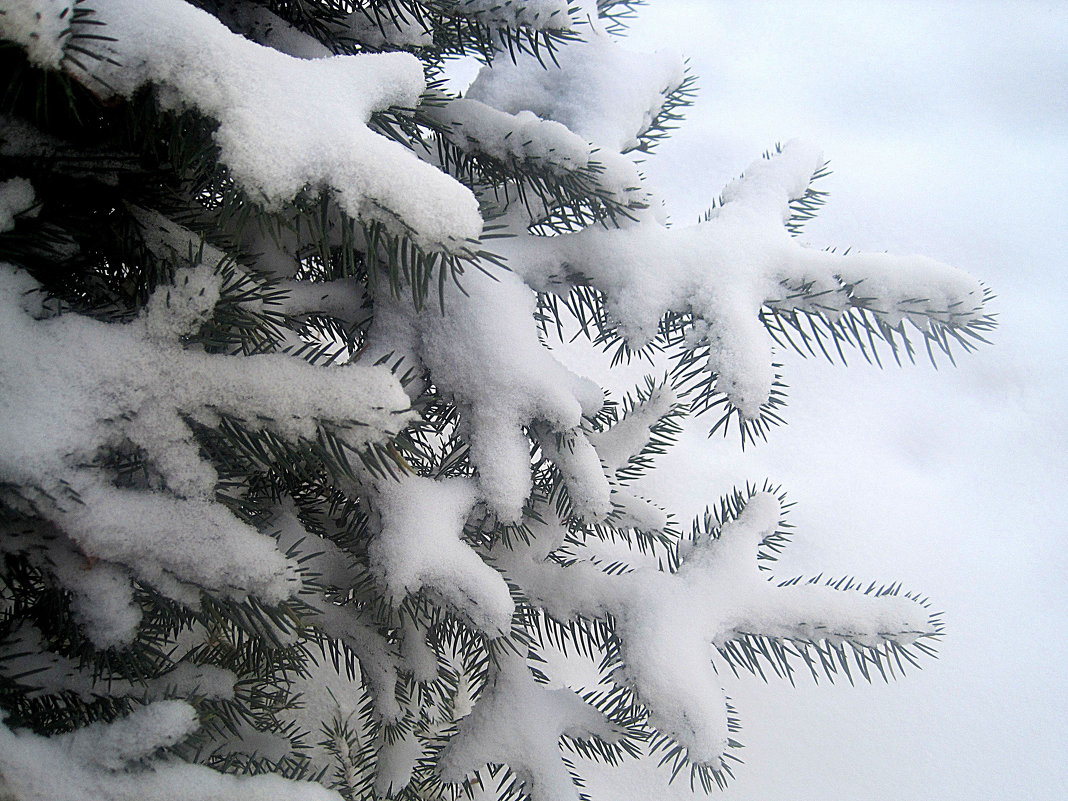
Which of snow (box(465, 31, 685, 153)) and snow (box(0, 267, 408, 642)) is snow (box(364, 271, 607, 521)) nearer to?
snow (box(0, 267, 408, 642))

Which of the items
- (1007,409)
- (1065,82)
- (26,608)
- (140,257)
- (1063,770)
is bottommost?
(1063,770)

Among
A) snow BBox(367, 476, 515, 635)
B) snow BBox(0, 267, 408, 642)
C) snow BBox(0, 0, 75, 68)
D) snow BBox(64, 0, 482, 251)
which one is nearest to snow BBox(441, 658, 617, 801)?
snow BBox(367, 476, 515, 635)

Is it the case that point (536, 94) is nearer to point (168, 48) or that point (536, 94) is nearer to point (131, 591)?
point (168, 48)

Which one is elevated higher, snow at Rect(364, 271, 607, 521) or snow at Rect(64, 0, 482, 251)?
snow at Rect(64, 0, 482, 251)

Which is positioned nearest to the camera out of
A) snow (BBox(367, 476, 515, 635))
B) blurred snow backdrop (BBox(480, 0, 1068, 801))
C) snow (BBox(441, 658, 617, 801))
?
snow (BBox(367, 476, 515, 635))

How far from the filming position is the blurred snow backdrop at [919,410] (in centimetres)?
112

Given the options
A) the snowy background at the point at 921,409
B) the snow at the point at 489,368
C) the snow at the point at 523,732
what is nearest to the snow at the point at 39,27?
the snow at the point at 489,368

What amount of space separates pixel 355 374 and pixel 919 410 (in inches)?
67.5

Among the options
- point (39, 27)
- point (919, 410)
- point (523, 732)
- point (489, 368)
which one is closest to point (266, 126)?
point (39, 27)

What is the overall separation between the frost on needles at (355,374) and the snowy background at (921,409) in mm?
617

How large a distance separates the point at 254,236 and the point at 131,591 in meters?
0.27

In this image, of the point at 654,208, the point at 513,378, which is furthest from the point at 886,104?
the point at 513,378

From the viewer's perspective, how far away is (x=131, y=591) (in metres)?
0.39

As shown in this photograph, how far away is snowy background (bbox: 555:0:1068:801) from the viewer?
44.1 inches
